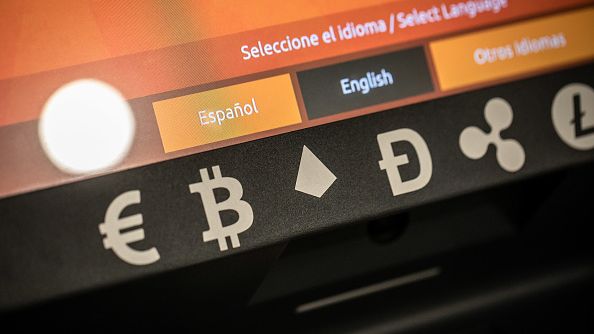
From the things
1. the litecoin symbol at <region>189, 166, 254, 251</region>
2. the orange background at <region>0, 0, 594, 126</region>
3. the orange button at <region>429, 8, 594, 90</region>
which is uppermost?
the orange background at <region>0, 0, 594, 126</region>

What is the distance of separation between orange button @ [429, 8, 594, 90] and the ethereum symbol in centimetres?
21

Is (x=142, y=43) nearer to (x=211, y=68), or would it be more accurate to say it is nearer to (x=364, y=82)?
(x=211, y=68)

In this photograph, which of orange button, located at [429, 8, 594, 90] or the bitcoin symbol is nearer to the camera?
the bitcoin symbol

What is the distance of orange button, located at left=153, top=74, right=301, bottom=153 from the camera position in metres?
0.92

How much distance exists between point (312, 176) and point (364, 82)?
15 centimetres

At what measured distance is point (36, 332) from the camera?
95 cm

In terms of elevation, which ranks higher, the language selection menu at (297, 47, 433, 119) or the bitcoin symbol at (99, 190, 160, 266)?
the language selection menu at (297, 47, 433, 119)

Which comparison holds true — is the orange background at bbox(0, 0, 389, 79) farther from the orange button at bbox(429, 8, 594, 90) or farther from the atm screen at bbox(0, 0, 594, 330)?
the orange button at bbox(429, 8, 594, 90)

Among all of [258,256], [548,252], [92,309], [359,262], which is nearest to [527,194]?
[548,252]

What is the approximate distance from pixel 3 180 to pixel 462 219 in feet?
2.13

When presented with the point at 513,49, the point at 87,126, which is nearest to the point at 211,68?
the point at 87,126

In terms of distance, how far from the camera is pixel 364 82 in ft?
3.18

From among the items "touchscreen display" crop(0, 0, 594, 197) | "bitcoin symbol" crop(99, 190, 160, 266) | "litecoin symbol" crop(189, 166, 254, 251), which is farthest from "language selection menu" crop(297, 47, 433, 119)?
"bitcoin symbol" crop(99, 190, 160, 266)

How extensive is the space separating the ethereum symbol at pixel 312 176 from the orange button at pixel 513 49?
21cm
